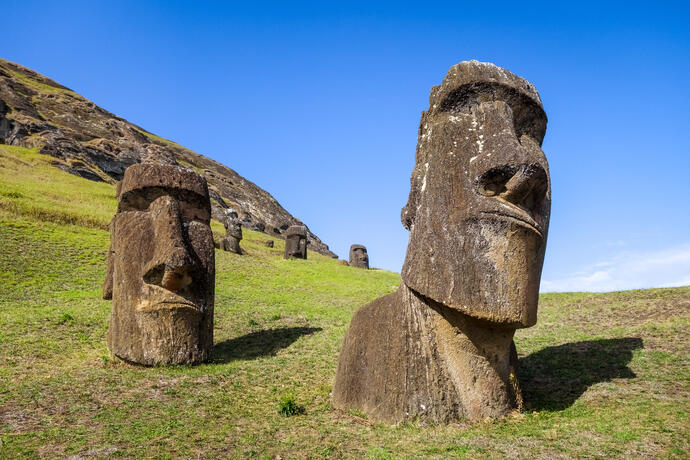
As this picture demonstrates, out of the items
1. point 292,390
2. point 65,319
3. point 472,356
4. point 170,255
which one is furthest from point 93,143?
point 472,356

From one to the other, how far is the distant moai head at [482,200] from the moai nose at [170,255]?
14.5 ft

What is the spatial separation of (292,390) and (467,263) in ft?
12.4

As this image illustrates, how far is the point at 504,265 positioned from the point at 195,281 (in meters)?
5.99

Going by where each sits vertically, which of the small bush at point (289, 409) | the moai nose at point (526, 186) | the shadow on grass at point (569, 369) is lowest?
the small bush at point (289, 409)

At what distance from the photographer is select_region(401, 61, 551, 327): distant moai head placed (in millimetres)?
6059

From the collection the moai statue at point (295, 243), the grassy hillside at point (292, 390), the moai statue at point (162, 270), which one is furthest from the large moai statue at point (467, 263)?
the moai statue at point (295, 243)

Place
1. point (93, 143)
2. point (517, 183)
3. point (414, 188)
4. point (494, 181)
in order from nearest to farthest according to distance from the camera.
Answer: point (517, 183)
point (494, 181)
point (414, 188)
point (93, 143)

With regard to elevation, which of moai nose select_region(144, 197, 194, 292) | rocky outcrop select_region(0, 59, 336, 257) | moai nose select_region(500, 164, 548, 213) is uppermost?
rocky outcrop select_region(0, 59, 336, 257)

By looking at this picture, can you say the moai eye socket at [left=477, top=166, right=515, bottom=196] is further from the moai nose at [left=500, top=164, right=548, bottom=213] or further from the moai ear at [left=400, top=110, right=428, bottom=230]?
the moai ear at [left=400, top=110, right=428, bottom=230]

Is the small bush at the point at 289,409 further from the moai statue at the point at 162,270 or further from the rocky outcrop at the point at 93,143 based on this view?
the rocky outcrop at the point at 93,143

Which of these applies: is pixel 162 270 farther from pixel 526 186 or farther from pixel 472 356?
pixel 526 186

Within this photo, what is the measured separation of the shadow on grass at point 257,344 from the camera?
36.2 ft

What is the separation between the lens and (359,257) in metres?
39.2

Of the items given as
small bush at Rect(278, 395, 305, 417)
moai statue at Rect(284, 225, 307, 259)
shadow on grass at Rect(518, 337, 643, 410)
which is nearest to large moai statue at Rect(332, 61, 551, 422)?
small bush at Rect(278, 395, 305, 417)
